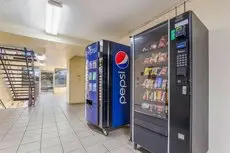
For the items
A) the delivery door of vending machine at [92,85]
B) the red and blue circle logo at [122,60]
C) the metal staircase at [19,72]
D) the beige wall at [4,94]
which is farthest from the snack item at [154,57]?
the beige wall at [4,94]

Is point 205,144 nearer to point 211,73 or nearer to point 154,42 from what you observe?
point 211,73

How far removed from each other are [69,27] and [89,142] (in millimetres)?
2921

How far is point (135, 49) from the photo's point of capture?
8.23ft

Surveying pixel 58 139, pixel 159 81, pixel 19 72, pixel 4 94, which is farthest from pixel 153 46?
pixel 4 94

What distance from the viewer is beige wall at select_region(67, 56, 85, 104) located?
24.5 feet

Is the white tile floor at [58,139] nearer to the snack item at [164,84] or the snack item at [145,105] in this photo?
the snack item at [145,105]

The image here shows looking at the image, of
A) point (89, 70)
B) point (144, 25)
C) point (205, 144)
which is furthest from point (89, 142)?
point (144, 25)

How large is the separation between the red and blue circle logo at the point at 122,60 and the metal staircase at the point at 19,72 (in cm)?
476

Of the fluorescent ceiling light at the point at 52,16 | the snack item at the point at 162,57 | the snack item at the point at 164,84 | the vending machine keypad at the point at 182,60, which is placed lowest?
the snack item at the point at 164,84

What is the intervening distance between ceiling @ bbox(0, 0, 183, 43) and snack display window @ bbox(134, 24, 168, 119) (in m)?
0.94

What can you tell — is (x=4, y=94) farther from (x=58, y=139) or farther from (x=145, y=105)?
(x=145, y=105)

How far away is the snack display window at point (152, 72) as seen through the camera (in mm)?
2016

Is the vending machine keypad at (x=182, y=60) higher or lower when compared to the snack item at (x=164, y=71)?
higher

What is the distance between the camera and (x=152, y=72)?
2262 mm
